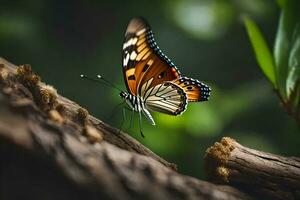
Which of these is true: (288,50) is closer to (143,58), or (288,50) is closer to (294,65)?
(294,65)

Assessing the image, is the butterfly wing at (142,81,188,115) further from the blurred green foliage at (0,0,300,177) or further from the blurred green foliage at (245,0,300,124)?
→ the blurred green foliage at (0,0,300,177)

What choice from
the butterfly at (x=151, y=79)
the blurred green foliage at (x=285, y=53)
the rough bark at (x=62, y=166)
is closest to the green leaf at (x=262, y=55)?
the blurred green foliage at (x=285, y=53)

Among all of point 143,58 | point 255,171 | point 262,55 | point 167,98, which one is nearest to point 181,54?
point 167,98

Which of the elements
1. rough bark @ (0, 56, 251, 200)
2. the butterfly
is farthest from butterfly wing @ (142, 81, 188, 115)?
rough bark @ (0, 56, 251, 200)

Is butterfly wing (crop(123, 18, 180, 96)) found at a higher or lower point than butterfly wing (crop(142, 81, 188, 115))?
higher

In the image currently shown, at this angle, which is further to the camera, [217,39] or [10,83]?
[217,39]

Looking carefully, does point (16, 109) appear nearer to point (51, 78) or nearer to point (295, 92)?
point (295, 92)

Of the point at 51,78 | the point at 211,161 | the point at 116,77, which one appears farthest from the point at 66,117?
the point at 51,78
